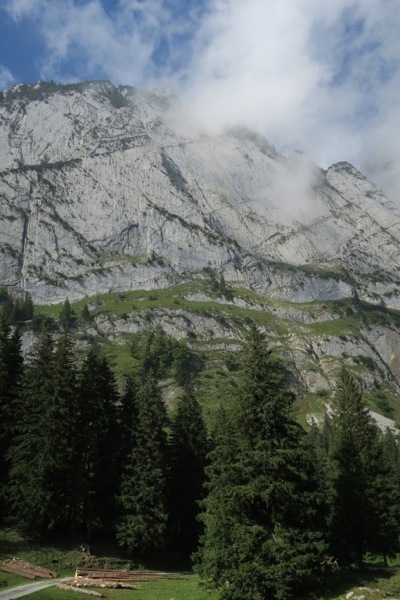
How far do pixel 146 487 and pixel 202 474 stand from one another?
10.4 meters

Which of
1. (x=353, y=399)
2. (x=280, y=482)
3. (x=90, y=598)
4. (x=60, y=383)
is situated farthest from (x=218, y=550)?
(x=353, y=399)

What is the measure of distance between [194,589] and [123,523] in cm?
1085

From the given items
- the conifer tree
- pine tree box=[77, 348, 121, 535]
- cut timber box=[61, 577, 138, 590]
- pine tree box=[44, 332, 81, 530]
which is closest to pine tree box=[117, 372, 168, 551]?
pine tree box=[77, 348, 121, 535]

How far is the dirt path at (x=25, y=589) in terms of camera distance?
88.2ft

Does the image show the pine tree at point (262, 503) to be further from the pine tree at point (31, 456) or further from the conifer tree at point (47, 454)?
the pine tree at point (31, 456)

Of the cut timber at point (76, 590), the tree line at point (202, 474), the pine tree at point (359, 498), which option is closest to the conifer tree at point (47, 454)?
the tree line at point (202, 474)

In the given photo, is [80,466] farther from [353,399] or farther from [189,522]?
[353,399]

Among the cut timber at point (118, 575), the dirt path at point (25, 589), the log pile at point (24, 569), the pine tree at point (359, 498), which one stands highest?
the pine tree at point (359, 498)

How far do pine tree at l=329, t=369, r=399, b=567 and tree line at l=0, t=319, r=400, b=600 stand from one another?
11 cm

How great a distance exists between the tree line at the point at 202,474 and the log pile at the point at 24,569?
404 cm

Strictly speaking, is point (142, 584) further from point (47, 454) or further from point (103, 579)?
point (47, 454)

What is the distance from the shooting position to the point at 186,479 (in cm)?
5028

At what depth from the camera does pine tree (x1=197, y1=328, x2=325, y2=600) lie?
85.0 feet

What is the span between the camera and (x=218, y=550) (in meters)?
28.5
